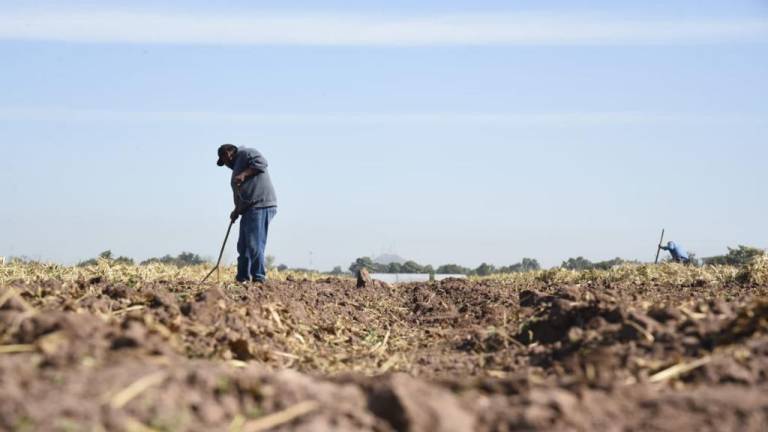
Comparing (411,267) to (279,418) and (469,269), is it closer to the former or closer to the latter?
(469,269)

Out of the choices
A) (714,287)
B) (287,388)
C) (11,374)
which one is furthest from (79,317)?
(714,287)

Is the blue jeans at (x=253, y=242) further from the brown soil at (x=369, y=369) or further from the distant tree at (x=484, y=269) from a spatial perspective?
the distant tree at (x=484, y=269)

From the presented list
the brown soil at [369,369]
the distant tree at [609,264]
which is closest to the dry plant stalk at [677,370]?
the brown soil at [369,369]

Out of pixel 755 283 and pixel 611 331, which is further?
pixel 755 283

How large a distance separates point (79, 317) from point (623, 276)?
41.7 ft

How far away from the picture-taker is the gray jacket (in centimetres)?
1447

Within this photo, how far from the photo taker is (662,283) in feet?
52.6

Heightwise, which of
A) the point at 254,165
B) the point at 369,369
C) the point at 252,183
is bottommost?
the point at 369,369

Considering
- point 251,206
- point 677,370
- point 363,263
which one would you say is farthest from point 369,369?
point 363,263

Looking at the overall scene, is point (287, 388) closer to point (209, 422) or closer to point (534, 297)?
point (209, 422)

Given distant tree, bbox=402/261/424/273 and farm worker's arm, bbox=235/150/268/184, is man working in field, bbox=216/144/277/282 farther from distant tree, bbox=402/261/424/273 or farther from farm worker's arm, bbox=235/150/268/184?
distant tree, bbox=402/261/424/273

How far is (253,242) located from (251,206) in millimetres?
474

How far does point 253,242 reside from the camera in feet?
47.5

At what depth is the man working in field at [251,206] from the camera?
14469mm
